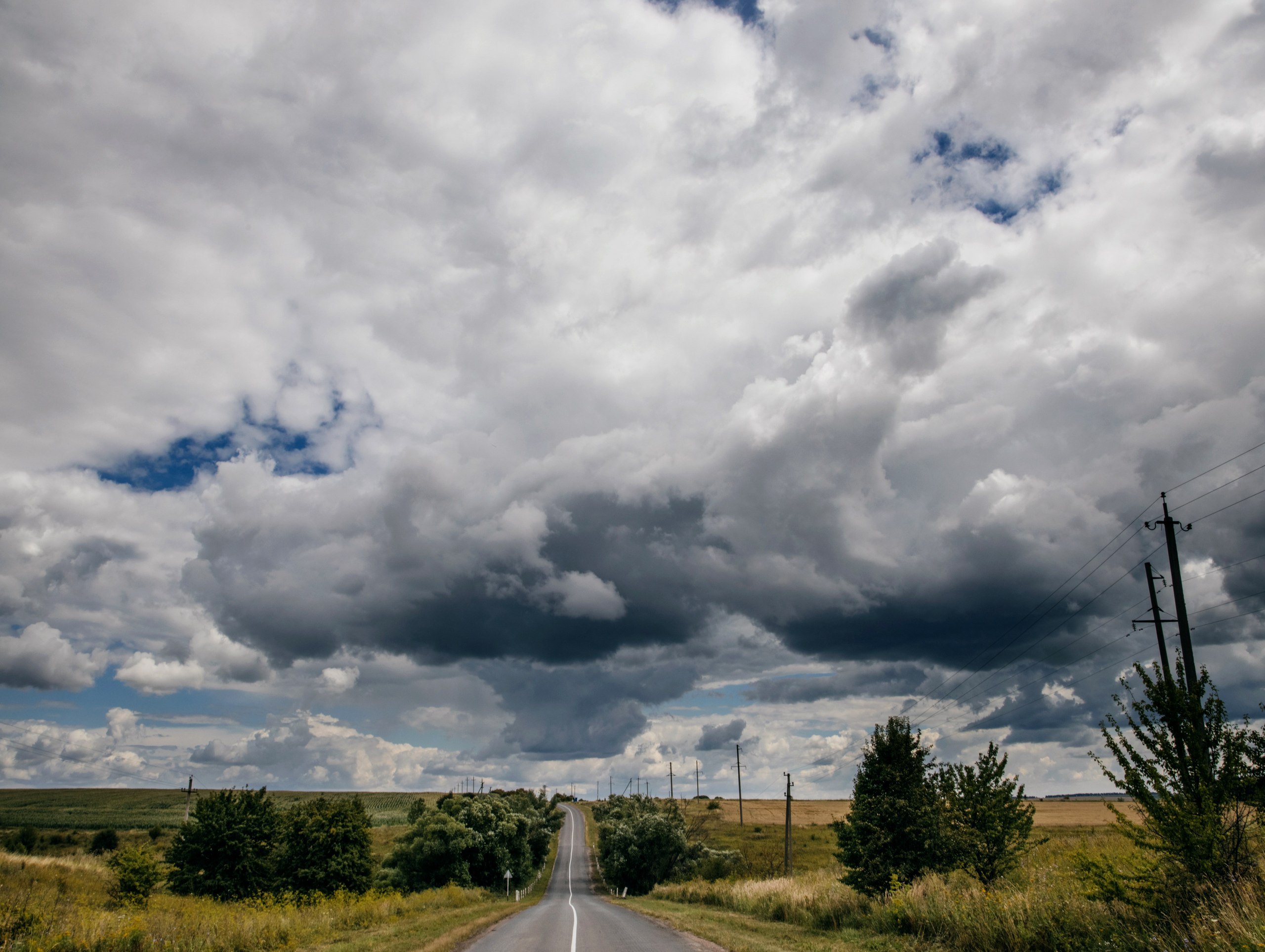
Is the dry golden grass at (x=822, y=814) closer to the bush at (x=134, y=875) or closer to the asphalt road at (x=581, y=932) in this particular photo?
the asphalt road at (x=581, y=932)

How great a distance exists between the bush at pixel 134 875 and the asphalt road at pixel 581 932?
60.4 feet

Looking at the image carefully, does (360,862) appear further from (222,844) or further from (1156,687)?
(1156,687)

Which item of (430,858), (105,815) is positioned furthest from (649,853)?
(105,815)

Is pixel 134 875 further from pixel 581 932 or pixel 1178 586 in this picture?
pixel 1178 586

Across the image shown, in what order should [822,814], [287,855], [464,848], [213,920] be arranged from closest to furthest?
[213,920]
[287,855]
[464,848]
[822,814]

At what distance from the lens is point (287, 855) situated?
44.7 meters

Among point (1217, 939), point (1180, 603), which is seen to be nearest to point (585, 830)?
point (1180, 603)

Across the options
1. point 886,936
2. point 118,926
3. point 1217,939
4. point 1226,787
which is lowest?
point 886,936

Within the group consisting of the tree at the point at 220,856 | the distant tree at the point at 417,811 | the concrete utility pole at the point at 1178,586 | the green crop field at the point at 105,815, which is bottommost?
the green crop field at the point at 105,815

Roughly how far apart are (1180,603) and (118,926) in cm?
3497

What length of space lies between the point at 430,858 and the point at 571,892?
2252cm

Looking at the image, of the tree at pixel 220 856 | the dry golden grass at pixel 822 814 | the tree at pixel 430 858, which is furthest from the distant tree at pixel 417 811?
the dry golden grass at pixel 822 814

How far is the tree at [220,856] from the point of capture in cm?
4009

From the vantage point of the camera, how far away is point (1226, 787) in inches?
527
